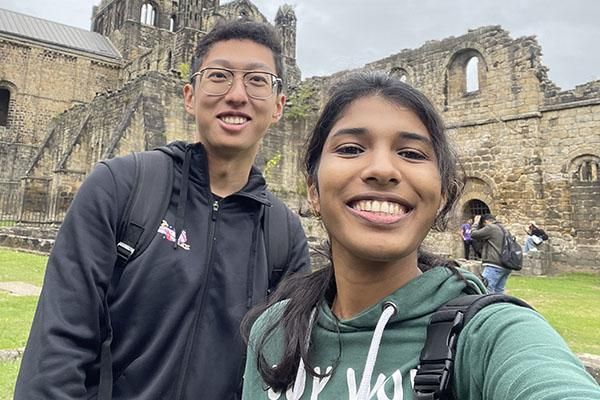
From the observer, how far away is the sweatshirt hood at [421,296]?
111 cm

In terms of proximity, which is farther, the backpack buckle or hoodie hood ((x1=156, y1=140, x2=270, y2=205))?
hoodie hood ((x1=156, y1=140, x2=270, y2=205))

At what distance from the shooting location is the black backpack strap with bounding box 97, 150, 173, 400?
5.08 feet

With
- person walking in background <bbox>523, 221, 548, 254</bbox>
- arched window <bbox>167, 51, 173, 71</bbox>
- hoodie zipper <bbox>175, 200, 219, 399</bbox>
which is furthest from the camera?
arched window <bbox>167, 51, 173, 71</bbox>

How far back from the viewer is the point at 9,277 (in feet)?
28.3

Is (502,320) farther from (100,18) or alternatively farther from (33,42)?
(100,18)

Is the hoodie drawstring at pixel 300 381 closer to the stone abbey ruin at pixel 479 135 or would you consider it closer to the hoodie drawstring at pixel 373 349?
the hoodie drawstring at pixel 373 349

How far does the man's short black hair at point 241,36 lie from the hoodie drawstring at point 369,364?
144cm

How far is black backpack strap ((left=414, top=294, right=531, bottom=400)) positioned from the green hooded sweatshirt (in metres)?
0.02

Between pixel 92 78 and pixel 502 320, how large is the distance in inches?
1646

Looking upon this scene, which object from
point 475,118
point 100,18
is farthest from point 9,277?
point 100,18

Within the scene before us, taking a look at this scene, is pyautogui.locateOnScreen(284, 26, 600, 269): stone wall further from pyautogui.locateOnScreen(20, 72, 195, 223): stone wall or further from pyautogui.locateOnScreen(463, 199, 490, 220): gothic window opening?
pyautogui.locateOnScreen(20, 72, 195, 223): stone wall

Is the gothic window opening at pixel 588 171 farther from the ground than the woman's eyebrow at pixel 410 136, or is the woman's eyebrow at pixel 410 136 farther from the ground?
the gothic window opening at pixel 588 171

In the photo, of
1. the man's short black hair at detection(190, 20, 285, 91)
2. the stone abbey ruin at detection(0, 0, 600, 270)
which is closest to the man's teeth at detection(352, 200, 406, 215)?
the man's short black hair at detection(190, 20, 285, 91)

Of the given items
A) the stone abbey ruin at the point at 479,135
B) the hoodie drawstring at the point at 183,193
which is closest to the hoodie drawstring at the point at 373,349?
the hoodie drawstring at the point at 183,193
